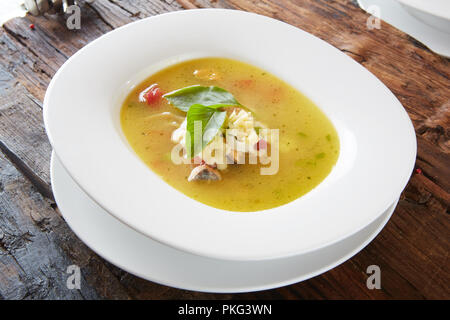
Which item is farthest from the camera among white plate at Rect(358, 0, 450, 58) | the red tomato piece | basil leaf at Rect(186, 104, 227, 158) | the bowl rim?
white plate at Rect(358, 0, 450, 58)

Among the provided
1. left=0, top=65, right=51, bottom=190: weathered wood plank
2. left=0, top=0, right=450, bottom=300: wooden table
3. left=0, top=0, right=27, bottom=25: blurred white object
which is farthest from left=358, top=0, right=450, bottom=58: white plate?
left=0, top=0, right=27, bottom=25: blurred white object

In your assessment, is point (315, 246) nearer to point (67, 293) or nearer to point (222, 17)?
point (67, 293)

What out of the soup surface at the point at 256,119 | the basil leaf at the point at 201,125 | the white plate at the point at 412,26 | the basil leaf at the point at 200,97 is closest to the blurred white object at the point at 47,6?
the soup surface at the point at 256,119

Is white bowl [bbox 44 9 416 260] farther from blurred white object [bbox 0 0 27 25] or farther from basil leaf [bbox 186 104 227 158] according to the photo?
blurred white object [bbox 0 0 27 25]

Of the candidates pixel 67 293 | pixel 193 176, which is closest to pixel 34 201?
pixel 67 293

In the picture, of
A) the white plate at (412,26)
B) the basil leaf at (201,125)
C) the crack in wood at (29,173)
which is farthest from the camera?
the white plate at (412,26)

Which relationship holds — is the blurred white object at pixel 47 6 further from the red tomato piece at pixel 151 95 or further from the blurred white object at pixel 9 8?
the red tomato piece at pixel 151 95

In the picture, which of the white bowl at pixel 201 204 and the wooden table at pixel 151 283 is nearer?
the white bowl at pixel 201 204
